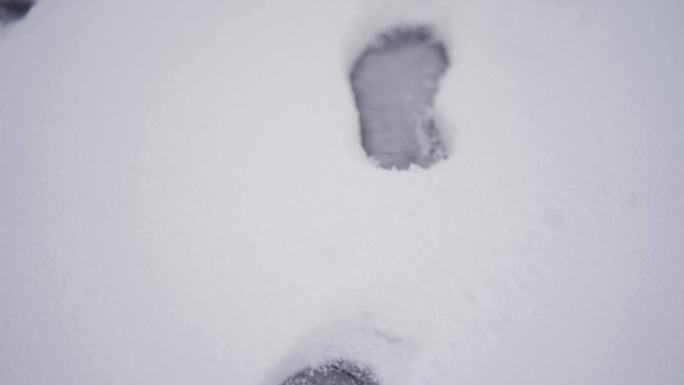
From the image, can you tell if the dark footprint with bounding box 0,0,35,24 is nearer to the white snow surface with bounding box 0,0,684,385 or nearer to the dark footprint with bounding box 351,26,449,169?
the white snow surface with bounding box 0,0,684,385

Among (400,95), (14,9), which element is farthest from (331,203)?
(14,9)

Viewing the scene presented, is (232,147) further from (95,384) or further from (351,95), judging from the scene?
(95,384)

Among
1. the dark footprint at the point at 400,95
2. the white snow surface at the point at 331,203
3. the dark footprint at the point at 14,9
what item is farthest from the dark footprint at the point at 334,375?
the dark footprint at the point at 14,9

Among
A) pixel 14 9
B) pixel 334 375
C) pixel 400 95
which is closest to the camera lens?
pixel 334 375

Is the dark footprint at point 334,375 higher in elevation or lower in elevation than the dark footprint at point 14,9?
lower

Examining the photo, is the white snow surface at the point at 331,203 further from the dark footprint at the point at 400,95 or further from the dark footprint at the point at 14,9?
the dark footprint at the point at 14,9

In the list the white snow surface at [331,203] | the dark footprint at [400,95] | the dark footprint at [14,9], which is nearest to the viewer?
the white snow surface at [331,203]

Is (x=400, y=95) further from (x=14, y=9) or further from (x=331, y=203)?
(x=14, y=9)

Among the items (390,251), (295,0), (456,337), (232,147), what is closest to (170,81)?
(232,147)
